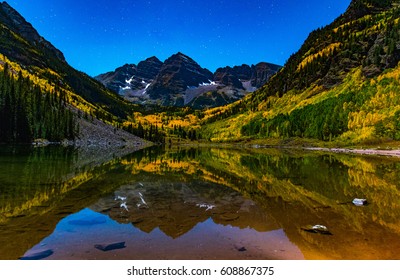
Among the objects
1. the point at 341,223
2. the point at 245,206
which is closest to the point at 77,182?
the point at 245,206

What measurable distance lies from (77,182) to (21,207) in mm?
12200

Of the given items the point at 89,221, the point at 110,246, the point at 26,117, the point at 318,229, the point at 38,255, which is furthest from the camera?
the point at 26,117

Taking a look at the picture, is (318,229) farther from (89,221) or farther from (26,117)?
(26,117)

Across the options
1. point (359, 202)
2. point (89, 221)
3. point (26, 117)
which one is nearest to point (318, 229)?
point (359, 202)

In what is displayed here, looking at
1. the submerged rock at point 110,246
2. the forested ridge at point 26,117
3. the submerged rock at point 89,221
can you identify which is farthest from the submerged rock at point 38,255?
the forested ridge at point 26,117

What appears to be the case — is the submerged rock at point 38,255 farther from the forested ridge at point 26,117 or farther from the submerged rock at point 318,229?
the forested ridge at point 26,117

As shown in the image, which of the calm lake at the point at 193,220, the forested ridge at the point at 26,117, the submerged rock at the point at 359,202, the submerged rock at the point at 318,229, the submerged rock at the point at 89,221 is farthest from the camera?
the forested ridge at the point at 26,117

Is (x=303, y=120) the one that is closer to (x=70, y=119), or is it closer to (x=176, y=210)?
(x=70, y=119)

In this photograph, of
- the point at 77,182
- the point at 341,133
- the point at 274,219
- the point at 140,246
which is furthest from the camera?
the point at 341,133

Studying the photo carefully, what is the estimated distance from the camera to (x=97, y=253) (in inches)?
512

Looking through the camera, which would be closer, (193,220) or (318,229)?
(318,229)

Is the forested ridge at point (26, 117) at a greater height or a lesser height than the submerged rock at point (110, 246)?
greater

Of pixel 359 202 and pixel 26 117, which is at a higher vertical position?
pixel 26 117

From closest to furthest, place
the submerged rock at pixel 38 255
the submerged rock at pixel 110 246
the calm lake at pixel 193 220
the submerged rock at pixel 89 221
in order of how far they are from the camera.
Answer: the submerged rock at pixel 38 255
the submerged rock at pixel 110 246
the calm lake at pixel 193 220
the submerged rock at pixel 89 221
